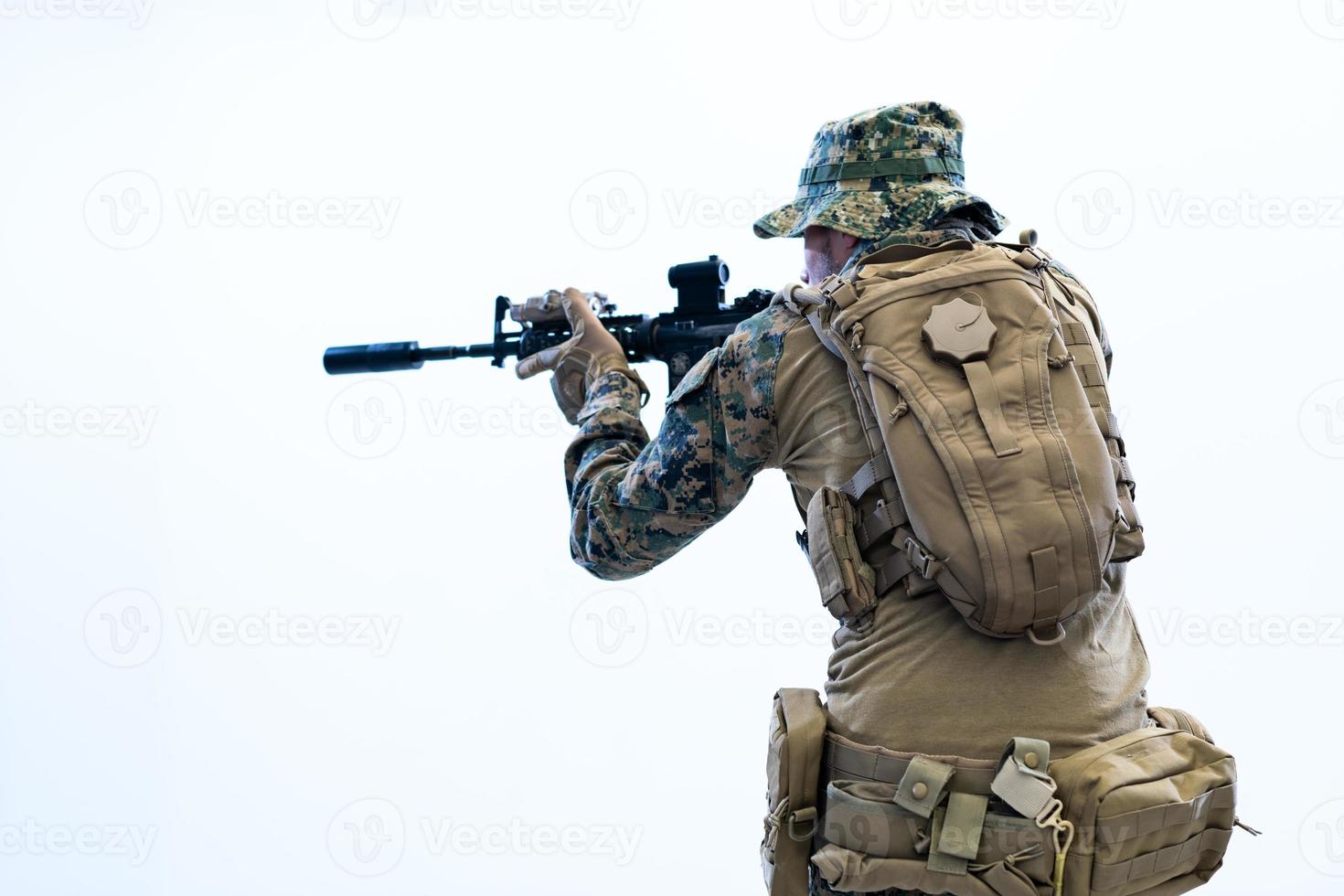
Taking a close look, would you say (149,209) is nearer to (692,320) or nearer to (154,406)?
(154,406)

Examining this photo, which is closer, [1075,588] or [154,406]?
[1075,588]

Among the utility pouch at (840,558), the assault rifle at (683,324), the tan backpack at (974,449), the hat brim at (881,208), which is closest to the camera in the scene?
the tan backpack at (974,449)

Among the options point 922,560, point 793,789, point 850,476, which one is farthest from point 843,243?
point 793,789

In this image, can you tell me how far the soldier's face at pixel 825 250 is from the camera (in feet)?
5.05

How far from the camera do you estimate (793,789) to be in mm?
1441

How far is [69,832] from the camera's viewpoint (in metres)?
2.91

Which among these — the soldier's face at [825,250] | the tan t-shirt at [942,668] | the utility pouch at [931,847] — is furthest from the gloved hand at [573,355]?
the utility pouch at [931,847]

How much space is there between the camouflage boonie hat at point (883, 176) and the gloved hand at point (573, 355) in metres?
0.43

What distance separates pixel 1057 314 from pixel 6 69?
8.69ft

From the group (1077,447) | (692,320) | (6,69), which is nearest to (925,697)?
(1077,447)

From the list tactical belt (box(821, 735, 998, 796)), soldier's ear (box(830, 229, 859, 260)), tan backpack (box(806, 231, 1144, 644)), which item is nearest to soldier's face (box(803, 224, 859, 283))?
soldier's ear (box(830, 229, 859, 260))

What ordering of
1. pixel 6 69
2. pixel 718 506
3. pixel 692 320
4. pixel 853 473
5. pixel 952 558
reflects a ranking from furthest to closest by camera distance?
1. pixel 6 69
2. pixel 692 320
3. pixel 718 506
4. pixel 853 473
5. pixel 952 558

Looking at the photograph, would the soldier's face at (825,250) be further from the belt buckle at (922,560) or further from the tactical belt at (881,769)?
the tactical belt at (881,769)

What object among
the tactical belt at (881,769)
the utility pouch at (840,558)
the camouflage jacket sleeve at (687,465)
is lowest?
the tactical belt at (881,769)
